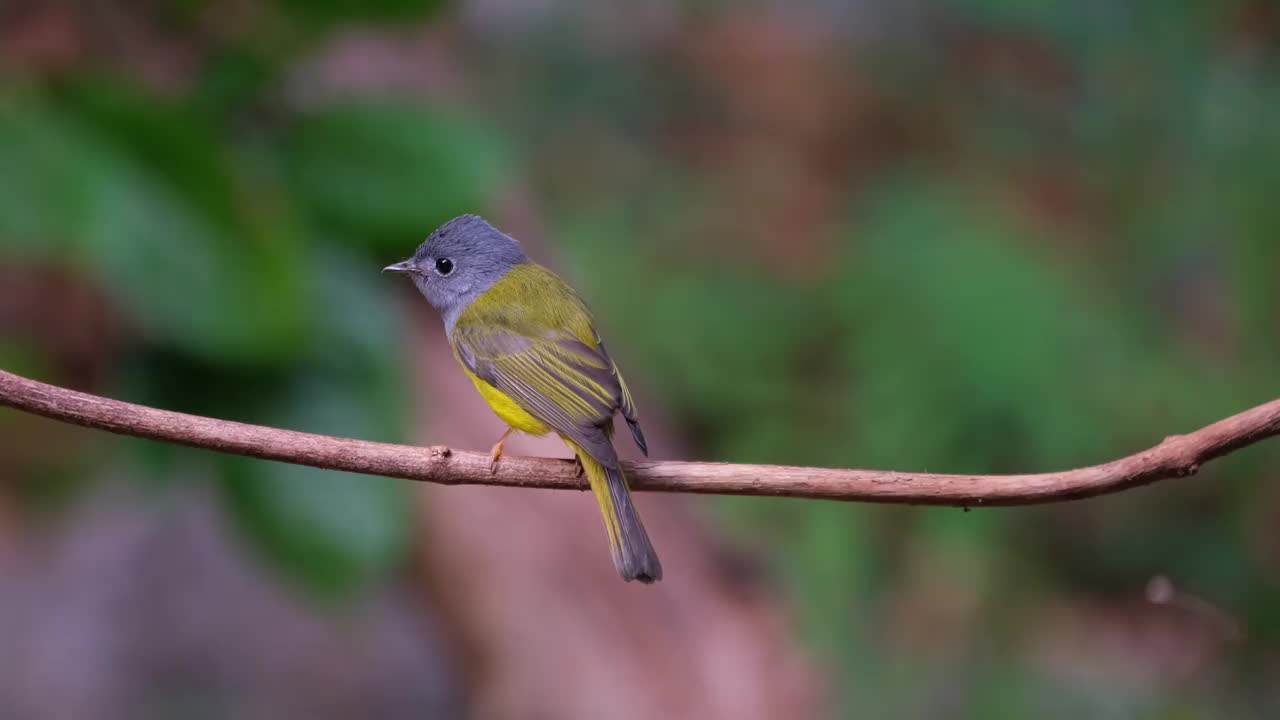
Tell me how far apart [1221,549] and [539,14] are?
12.8ft

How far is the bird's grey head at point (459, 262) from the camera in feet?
7.62

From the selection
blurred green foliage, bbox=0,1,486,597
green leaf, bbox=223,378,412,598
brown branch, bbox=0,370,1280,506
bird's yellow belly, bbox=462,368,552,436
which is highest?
blurred green foliage, bbox=0,1,486,597

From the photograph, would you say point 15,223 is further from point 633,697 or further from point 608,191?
point 608,191

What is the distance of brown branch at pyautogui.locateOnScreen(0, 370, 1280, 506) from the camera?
1.82 m

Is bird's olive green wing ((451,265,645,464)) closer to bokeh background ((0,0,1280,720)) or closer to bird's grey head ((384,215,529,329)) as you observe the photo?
bird's grey head ((384,215,529,329))

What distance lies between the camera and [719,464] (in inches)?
79.1

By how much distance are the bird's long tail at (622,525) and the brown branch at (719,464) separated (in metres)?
0.13

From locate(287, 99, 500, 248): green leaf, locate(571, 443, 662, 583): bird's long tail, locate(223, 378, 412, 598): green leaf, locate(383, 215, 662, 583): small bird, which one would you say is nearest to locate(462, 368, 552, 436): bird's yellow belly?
locate(383, 215, 662, 583): small bird

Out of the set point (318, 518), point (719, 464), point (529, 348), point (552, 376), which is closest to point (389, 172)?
point (318, 518)

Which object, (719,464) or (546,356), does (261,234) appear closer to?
(546,356)

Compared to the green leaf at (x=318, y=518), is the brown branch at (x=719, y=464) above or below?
below

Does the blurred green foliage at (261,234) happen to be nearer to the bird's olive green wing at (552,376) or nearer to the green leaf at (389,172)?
the green leaf at (389,172)

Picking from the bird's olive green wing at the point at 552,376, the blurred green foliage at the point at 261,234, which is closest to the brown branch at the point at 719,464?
the bird's olive green wing at the point at 552,376

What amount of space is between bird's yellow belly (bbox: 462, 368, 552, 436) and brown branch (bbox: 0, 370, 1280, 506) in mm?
392
